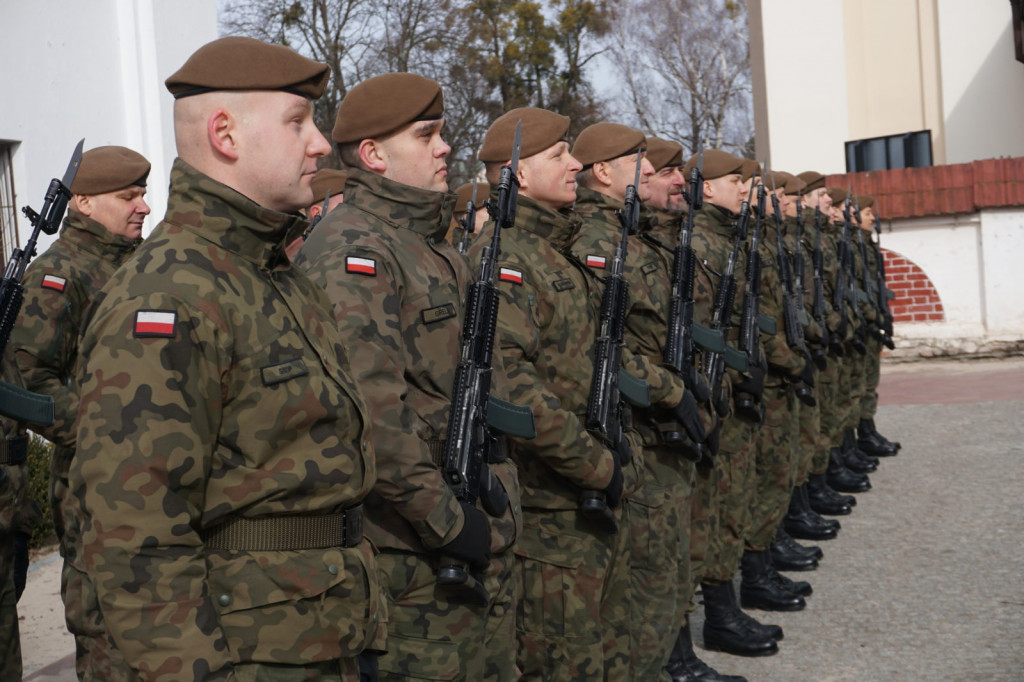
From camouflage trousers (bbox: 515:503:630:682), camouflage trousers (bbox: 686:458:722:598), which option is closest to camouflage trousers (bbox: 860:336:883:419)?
camouflage trousers (bbox: 686:458:722:598)

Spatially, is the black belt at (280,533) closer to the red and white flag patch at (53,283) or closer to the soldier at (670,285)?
the soldier at (670,285)

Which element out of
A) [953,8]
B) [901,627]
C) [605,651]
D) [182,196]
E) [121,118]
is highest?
[953,8]

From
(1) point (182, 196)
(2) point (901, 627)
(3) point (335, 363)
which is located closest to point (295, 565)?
(3) point (335, 363)

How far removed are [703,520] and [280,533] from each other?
10.3ft

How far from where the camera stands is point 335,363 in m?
2.16

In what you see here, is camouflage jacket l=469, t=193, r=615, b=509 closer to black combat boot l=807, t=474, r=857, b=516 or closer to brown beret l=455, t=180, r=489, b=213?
brown beret l=455, t=180, r=489, b=213

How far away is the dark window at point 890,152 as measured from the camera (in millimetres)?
20406

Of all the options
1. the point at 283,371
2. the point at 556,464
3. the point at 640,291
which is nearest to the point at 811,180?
the point at 640,291

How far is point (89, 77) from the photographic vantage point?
336 inches

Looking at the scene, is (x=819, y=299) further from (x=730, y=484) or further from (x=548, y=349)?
(x=548, y=349)

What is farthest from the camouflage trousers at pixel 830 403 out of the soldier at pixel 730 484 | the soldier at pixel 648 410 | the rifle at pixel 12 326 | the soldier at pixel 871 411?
the rifle at pixel 12 326

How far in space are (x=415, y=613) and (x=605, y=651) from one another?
52.9 inches

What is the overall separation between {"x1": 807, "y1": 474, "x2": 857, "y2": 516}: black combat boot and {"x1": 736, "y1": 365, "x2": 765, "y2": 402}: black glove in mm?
2374

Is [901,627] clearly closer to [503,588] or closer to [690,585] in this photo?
[690,585]
